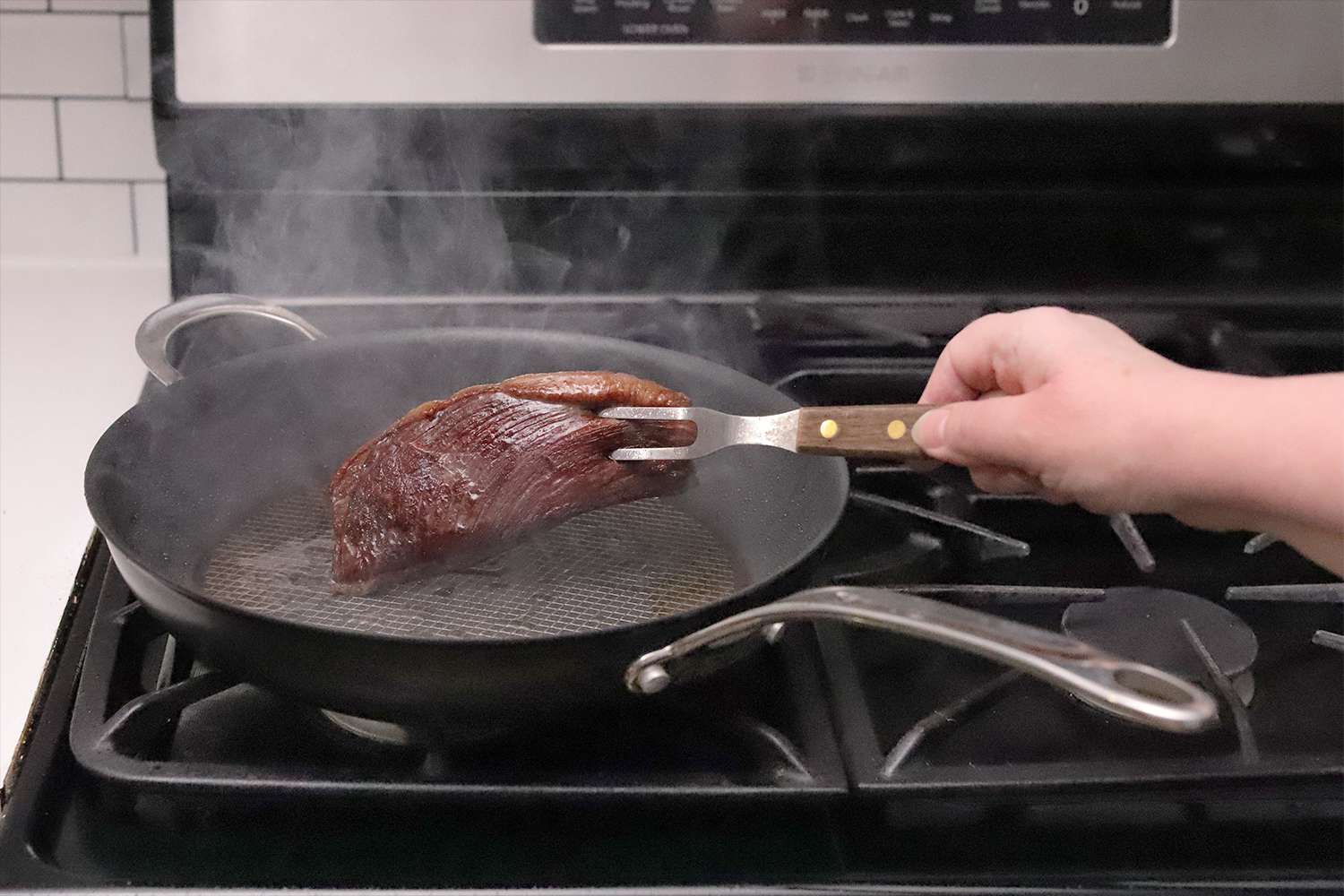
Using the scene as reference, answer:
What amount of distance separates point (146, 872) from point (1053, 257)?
0.91m

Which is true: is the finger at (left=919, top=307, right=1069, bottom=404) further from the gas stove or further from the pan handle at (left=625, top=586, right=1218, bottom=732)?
the pan handle at (left=625, top=586, right=1218, bottom=732)

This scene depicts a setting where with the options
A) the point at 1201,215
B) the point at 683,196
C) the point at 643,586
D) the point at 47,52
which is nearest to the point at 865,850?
the point at 643,586

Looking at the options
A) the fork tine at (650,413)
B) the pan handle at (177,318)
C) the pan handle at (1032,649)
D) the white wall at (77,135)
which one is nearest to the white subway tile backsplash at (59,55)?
the white wall at (77,135)

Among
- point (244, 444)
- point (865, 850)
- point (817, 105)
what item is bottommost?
point (865, 850)

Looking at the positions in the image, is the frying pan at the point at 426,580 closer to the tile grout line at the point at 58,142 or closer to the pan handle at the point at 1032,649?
the pan handle at the point at 1032,649

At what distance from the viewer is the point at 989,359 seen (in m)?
0.75

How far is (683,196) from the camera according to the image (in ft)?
3.62

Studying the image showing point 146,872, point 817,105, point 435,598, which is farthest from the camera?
point 817,105

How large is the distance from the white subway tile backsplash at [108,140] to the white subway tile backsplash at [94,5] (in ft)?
0.27

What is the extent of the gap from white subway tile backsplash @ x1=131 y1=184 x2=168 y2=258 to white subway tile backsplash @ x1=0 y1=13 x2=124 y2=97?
96mm

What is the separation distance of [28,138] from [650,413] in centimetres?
75

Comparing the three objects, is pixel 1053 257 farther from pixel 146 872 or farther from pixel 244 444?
pixel 146 872

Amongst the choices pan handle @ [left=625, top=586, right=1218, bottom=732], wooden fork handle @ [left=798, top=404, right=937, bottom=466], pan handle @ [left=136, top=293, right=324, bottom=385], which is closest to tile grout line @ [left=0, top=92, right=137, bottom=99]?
pan handle @ [left=136, top=293, right=324, bottom=385]

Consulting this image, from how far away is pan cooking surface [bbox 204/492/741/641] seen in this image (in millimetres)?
757
